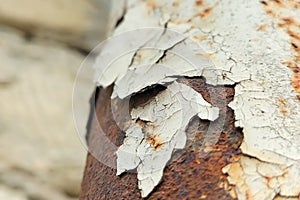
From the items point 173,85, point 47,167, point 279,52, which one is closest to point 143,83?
point 173,85

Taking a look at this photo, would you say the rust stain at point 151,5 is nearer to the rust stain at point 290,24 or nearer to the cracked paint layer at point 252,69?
the cracked paint layer at point 252,69

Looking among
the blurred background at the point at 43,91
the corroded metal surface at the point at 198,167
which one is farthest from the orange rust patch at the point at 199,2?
the blurred background at the point at 43,91

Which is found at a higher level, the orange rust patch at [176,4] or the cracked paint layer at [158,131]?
the orange rust patch at [176,4]

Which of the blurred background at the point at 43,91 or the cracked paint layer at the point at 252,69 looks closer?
the cracked paint layer at the point at 252,69

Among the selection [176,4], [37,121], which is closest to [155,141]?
[176,4]

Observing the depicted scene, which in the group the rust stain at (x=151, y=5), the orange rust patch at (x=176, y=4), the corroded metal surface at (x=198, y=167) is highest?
the rust stain at (x=151, y=5)

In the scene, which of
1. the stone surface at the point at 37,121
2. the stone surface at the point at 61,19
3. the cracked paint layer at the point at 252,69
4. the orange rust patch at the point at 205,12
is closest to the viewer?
the cracked paint layer at the point at 252,69

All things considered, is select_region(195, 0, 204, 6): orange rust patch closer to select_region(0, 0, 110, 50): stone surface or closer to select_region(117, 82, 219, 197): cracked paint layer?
select_region(117, 82, 219, 197): cracked paint layer
